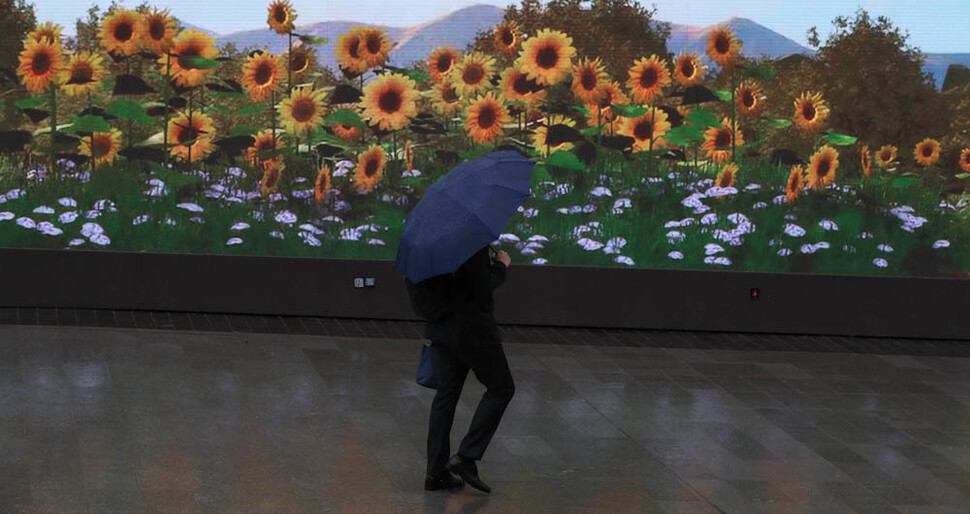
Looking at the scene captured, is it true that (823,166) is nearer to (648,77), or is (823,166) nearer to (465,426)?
(648,77)

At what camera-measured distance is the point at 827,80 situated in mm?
13336

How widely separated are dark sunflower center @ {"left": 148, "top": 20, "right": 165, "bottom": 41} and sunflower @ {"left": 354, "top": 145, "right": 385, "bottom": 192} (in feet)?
7.03

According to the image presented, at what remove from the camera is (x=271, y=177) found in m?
13.3

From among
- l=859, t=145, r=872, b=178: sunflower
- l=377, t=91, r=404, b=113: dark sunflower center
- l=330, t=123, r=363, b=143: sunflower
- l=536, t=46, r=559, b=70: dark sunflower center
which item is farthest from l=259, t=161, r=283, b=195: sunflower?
l=859, t=145, r=872, b=178: sunflower

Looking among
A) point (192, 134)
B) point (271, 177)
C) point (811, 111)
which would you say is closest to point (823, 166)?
point (811, 111)

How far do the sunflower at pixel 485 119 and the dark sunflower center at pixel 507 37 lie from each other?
510mm

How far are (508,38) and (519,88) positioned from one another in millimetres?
479

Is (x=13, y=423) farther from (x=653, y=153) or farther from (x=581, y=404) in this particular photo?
(x=653, y=153)

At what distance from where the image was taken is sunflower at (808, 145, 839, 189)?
43.8ft

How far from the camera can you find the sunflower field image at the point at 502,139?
13.3 metres

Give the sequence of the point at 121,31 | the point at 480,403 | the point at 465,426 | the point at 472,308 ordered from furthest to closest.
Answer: the point at 121,31, the point at 465,426, the point at 480,403, the point at 472,308

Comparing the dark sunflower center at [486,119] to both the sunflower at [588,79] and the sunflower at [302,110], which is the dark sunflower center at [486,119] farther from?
the sunflower at [302,110]

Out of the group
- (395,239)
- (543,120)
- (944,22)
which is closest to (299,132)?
(395,239)

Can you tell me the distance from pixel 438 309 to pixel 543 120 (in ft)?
20.4
